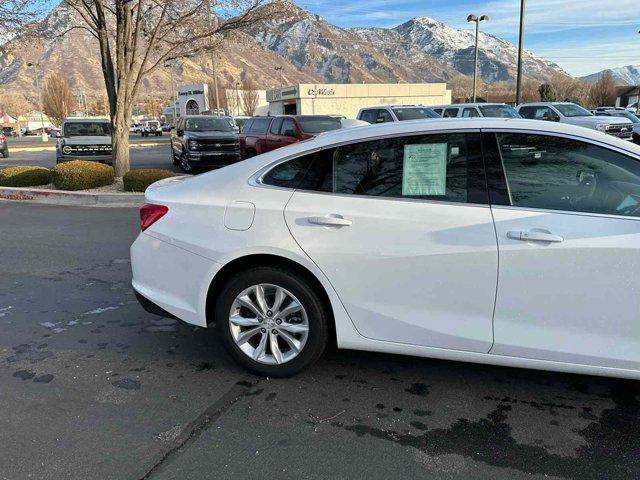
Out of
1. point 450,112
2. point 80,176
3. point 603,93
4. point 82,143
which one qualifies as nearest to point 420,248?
point 80,176

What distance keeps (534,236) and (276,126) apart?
12969 mm

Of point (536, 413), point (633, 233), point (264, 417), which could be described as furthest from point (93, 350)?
point (633, 233)

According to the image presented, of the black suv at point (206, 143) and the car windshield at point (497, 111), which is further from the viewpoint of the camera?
the car windshield at point (497, 111)

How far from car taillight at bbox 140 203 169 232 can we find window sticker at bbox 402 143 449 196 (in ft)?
5.34

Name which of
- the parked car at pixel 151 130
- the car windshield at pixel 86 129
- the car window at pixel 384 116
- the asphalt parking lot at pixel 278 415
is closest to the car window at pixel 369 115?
the car window at pixel 384 116

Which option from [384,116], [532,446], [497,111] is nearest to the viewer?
[532,446]

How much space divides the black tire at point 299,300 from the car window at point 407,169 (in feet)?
1.95

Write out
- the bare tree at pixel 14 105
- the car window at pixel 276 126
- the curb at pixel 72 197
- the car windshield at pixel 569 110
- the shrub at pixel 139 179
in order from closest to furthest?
the curb at pixel 72 197, the shrub at pixel 139 179, the car window at pixel 276 126, the car windshield at pixel 569 110, the bare tree at pixel 14 105

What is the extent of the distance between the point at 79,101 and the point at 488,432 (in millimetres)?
142249

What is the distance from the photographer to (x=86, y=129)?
1748cm

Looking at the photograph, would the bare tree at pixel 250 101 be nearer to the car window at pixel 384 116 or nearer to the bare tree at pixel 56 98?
the bare tree at pixel 56 98

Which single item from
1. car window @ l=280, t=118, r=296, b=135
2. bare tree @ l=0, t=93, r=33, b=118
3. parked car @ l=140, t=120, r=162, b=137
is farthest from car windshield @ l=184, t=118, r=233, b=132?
bare tree @ l=0, t=93, r=33, b=118

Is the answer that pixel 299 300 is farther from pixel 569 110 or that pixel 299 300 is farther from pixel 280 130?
pixel 569 110

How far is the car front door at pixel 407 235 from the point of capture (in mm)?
3018
